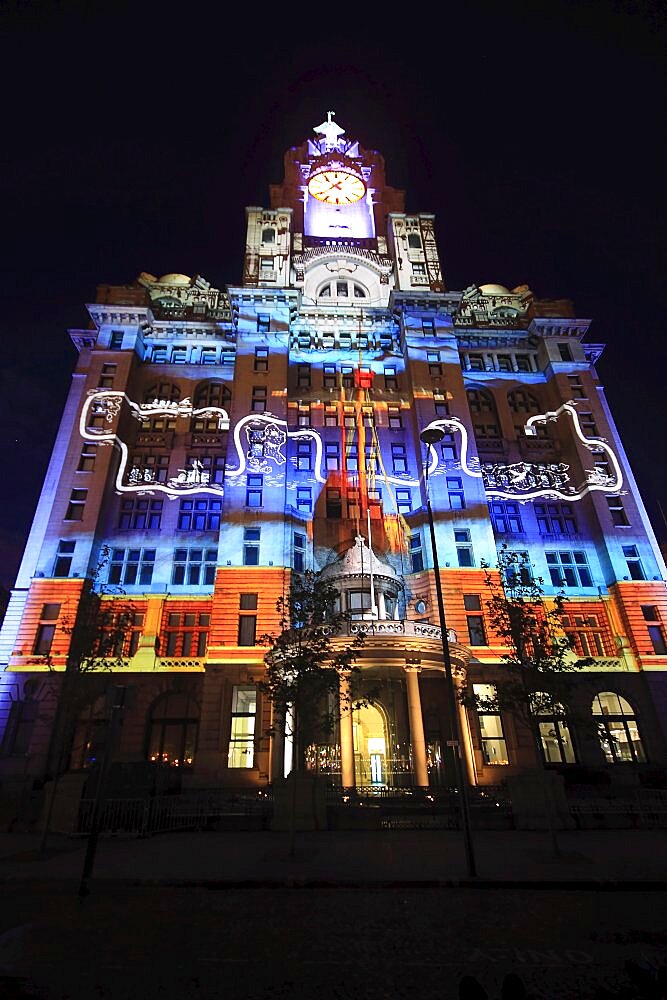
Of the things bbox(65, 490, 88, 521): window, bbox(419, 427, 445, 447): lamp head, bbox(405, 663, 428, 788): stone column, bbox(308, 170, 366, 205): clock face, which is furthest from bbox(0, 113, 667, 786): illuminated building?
bbox(419, 427, 445, 447): lamp head

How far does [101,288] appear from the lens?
61.1 meters

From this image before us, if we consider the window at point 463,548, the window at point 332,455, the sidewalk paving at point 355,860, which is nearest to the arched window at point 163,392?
the window at point 332,455

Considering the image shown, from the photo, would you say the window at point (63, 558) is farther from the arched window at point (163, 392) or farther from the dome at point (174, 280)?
the dome at point (174, 280)

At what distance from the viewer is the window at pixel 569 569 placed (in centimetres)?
4681

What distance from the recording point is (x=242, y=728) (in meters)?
37.5

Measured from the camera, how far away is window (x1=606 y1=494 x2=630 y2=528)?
48.6m

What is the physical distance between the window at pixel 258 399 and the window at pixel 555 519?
2994 centimetres

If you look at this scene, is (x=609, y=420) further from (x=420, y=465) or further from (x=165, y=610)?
(x=165, y=610)

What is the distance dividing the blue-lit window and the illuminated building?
0.76 feet

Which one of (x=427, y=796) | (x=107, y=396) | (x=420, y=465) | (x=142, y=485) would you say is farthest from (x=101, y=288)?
(x=427, y=796)

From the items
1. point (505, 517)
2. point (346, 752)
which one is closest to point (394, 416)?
point (505, 517)

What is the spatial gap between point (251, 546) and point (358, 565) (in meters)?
10.00

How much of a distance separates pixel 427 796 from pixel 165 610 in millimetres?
26780

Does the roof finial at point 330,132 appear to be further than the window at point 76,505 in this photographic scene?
Yes
